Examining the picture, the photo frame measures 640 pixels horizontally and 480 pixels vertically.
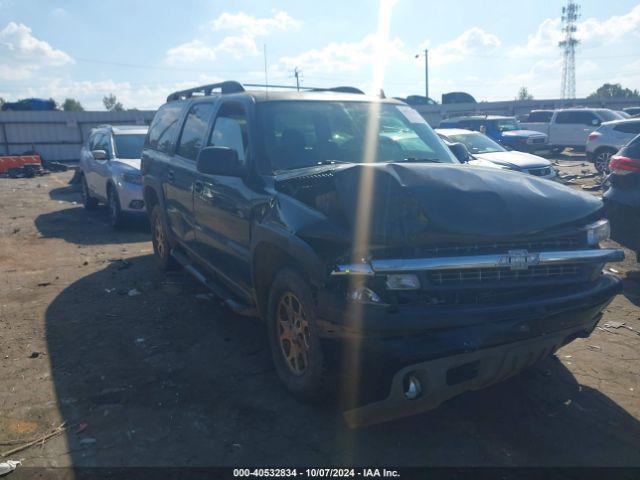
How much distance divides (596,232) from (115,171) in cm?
845

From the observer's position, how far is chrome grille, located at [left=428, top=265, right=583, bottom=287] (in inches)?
115

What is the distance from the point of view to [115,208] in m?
9.79

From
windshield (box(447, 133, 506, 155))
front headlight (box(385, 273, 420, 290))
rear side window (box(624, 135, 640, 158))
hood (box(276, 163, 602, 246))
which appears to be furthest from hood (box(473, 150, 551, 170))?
front headlight (box(385, 273, 420, 290))

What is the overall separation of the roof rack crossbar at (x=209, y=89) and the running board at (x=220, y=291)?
178cm

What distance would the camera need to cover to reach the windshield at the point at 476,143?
12.3 meters

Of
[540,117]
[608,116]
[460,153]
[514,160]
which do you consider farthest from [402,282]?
[540,117]

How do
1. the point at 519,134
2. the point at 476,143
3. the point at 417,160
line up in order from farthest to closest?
1. the point at 519,134
2. the point at 476,143
3. the point at 417,160

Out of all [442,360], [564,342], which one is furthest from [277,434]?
[564,342]

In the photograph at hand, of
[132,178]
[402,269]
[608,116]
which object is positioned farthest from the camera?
[608,116]

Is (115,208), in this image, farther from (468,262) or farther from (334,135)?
(468,262)

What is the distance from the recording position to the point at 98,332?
16.3 feet

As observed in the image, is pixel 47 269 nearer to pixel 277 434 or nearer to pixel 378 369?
pixel 277 434

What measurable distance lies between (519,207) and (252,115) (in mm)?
2159

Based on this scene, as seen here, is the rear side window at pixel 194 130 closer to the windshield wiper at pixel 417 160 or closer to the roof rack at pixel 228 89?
the roof rack at pixel 228 89
